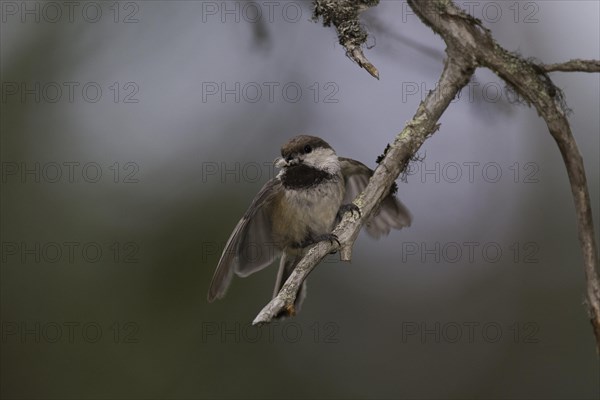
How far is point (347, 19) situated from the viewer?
222 cm

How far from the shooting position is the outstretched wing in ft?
9.77

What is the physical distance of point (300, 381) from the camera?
5004mm

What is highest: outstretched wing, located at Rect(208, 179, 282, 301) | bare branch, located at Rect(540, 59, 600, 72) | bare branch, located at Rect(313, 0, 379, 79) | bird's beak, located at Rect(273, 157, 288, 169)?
bare branch, located at Rect(540, 59, 600, 72)

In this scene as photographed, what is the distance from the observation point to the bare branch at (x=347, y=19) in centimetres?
214

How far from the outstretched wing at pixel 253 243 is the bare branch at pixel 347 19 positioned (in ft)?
3.79

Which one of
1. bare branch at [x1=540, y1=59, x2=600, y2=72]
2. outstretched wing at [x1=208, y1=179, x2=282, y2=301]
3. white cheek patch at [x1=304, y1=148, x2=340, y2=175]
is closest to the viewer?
bare branch at [x1=540, y1=59, x2=600, y2=72]

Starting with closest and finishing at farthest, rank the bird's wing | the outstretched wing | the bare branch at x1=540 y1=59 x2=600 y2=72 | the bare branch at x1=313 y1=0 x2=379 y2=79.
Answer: the bare branch at x1=540 y1=59 x2=600 y2=72 → the bare branch at x1=313 y1=0 x2=379 y2=79 → the outstretched wing → the bird's wing

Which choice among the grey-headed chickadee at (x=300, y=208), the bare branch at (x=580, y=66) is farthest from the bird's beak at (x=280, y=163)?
the bare branch at (x=580, y=66)

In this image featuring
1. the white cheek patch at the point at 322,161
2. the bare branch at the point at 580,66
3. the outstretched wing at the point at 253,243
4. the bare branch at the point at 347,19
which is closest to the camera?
the bare branch at the point at 580,66

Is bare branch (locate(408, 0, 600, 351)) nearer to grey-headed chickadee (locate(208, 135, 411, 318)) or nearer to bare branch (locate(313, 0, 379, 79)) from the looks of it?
bare branch (locate(313, 0, 379, 79))

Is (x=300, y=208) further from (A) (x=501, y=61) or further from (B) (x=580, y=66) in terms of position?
(B) (x=580, y=66)

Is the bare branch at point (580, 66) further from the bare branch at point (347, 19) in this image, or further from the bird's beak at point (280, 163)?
the bird's beak at point (280, 163)

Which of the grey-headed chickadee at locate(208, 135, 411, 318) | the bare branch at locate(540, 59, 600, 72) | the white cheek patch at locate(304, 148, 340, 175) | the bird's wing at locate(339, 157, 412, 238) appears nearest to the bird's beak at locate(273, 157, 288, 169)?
the grey-headed chickadee at locate(208, 135, 411, 318)

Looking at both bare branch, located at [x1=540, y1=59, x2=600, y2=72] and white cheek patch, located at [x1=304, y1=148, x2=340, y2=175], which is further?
white cheek patch, located at [x1=304, y1=148, x2=340, y2=175]
